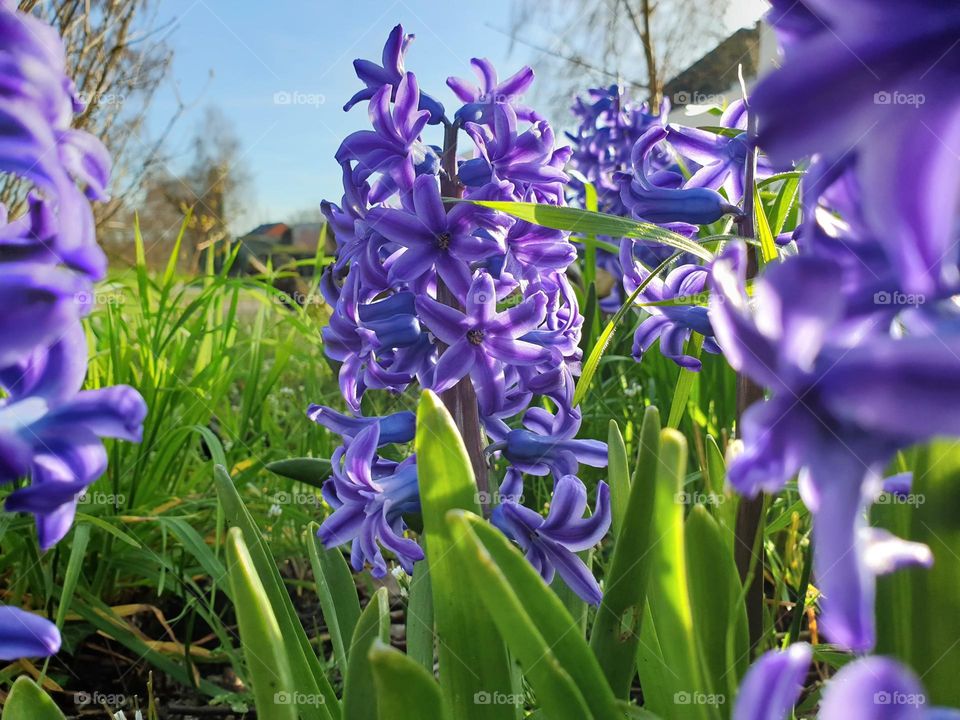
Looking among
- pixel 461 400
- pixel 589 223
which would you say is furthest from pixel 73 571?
pixel 589 223

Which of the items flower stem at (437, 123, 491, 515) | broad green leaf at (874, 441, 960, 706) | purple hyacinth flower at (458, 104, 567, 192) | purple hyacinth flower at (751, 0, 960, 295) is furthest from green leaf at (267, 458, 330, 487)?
purple hyacinth flower at (751, 0, 960, 295)

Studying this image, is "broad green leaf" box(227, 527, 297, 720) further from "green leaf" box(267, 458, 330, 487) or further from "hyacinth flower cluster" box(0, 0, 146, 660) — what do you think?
"green leaf" box(267, 458, 330, 487)

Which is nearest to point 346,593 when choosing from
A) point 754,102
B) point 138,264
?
point 754,102

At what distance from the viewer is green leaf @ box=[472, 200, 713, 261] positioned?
0.83 metres

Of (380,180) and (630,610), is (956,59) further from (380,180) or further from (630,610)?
(380,180)

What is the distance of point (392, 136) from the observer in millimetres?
1133

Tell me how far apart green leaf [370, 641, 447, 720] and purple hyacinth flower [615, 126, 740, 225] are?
0.65m

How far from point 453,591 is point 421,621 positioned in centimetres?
26

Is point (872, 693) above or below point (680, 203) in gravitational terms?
below

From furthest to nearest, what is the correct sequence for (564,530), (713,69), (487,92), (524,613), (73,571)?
(713,69) < (73,571) < (487,92) < (564,530) < (524,613)

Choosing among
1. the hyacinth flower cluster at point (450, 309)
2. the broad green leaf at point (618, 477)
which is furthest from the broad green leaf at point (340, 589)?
the broad green leaf at point (618, 477)

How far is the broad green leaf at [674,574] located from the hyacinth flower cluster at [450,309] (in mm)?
303

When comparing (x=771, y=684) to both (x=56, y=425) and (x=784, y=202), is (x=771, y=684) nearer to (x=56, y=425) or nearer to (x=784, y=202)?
(x=56, y=425)

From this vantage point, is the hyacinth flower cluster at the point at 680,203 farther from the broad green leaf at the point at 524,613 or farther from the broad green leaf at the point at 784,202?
the broad green leaf at the point at 524,613
